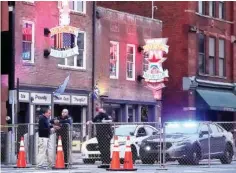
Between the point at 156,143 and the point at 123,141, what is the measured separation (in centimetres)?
196

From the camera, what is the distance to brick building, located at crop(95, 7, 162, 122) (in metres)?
36.2

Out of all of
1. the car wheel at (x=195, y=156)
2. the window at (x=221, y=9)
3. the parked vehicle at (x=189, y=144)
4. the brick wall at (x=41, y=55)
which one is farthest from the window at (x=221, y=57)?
the car wheel at (x=195, y=156)

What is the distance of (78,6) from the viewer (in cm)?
3541

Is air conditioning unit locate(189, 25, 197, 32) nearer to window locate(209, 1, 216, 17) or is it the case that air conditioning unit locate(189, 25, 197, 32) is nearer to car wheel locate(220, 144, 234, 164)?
window locate(209, 1, 216, 17)

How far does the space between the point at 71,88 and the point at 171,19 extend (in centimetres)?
1055

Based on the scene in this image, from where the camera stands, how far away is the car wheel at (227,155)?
922 inches

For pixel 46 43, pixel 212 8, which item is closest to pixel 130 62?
pixel 46 43

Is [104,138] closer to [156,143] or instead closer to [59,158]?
[59,158]

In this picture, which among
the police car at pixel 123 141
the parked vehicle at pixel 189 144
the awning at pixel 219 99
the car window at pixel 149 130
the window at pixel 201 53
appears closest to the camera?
the parked vehicle at pixel 189 144

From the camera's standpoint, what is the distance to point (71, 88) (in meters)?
34.1

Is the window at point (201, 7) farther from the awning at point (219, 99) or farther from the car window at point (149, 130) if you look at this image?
the car window at point (149, 130)

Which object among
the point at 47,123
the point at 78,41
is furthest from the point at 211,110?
the point at 47,123

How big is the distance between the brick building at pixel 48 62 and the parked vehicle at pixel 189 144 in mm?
9994

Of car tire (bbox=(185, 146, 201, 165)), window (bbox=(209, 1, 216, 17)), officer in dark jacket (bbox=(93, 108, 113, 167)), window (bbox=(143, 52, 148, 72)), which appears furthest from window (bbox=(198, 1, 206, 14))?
officer in dark jacket (bbox=(93, 108, 113, 167))
